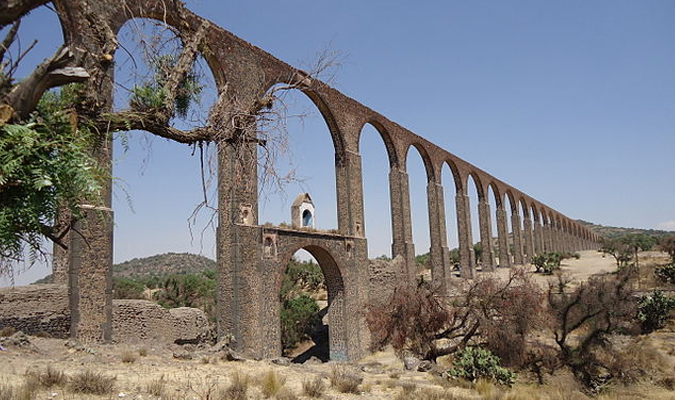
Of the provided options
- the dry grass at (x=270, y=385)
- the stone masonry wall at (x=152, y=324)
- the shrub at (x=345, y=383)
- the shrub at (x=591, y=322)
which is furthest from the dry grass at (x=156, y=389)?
the shrub at (x=591, y=322)

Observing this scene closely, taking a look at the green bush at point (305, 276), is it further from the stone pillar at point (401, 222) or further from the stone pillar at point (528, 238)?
the stone pillar at point (528, 238)

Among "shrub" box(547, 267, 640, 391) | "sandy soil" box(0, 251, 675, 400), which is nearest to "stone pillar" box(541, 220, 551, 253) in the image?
"shrub" box(547, 267, 640, 391)

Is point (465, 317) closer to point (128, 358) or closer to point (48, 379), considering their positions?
point (128, 358)

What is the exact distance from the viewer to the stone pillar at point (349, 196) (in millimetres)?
18828

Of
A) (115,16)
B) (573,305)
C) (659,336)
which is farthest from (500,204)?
(115,16)

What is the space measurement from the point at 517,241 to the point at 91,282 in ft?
131

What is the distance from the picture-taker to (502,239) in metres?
39.9

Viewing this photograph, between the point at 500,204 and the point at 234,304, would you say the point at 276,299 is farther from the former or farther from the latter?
the point at 500,204

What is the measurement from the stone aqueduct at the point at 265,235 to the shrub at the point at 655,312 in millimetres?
9015

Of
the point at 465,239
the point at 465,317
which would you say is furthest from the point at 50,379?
the point at 465,239


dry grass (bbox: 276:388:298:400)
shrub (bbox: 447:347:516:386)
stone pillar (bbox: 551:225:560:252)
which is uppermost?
stone pillar (bbox: 551:225:560:252)

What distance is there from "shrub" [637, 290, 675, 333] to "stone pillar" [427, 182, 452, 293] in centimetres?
902

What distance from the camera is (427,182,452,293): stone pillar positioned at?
2625 centimetres

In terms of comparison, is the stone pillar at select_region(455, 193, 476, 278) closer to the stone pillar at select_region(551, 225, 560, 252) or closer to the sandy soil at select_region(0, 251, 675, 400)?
the sandy soil at select_region(0, 251, 675, 400)
